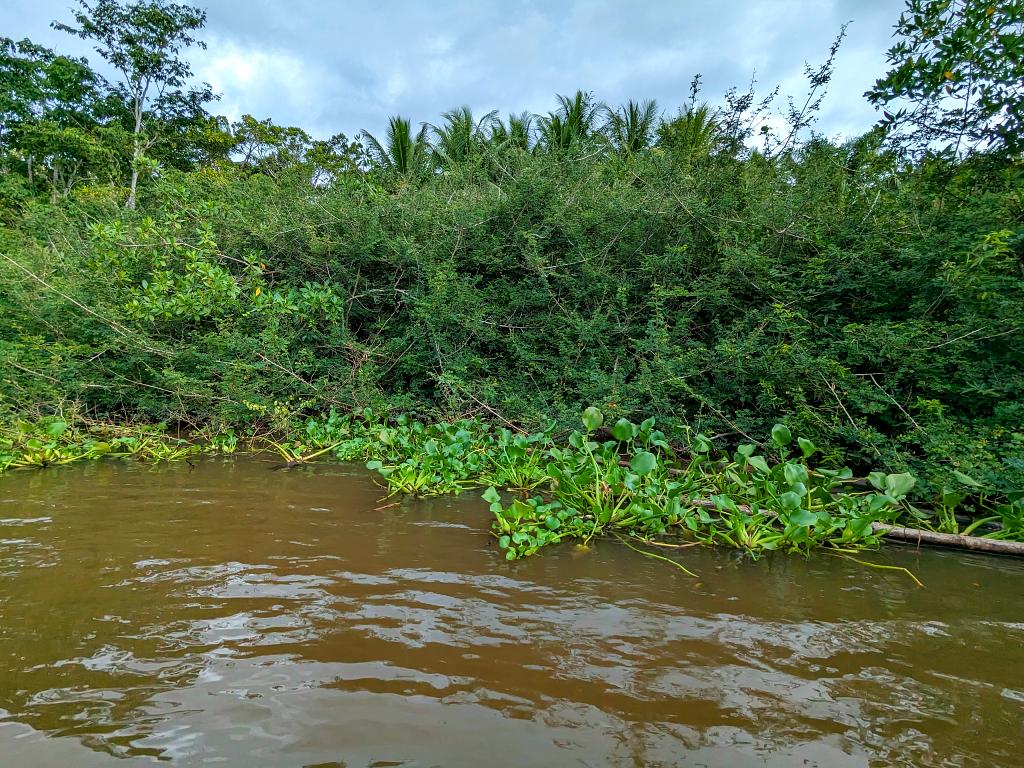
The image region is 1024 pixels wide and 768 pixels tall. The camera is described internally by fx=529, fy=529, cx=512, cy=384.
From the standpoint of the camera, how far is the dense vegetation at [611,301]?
407cm

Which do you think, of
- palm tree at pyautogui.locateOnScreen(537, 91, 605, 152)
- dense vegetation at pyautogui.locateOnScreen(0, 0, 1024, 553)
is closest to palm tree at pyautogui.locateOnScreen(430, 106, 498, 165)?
palm tree at pyautogui.locateOnScreen(537, 91, 605, 152)

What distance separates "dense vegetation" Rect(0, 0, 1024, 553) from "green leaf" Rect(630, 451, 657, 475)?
149 millimetres

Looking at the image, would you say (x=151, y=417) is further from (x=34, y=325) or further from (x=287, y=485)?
(x=287, y=485)

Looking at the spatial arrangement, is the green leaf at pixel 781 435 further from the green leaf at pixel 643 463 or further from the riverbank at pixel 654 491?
the green leaf at pixel 643 463

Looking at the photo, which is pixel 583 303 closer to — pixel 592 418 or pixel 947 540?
pixel 592 418

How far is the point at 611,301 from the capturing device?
6199 millimetres

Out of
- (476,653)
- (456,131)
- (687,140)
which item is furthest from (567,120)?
(476,653)

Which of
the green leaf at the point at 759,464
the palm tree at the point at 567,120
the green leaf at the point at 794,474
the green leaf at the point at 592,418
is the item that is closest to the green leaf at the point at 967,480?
the green leaf at the point at 794,474

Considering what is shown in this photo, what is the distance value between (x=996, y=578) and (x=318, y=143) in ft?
71.8

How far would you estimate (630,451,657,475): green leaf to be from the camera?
346 cm

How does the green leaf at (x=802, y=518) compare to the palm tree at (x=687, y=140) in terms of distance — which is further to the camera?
the palm tree at (x=687, y=140)

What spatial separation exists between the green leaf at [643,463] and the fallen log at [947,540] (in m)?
1.40

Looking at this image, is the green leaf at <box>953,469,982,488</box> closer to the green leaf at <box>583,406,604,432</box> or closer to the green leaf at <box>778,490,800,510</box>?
the green leaf at <box>778,490,800,510</box>

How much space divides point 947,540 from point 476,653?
10.4ft
